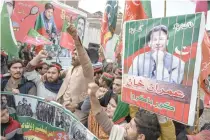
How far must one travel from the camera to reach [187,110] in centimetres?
161

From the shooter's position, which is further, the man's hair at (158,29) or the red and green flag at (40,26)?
the red and green flag at (40,26)

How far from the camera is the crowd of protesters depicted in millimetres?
1807

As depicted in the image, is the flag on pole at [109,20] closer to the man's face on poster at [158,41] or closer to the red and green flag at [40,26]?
the red and green flag at [40,26]

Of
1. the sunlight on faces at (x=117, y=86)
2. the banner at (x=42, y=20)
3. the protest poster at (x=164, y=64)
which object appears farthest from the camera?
the banner at (x=42, y=20)

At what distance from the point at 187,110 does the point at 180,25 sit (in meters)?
0.48

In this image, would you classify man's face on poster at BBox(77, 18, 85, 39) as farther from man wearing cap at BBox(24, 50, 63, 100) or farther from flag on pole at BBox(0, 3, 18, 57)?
flag on pole at BBox(0, 3, 18, 57)

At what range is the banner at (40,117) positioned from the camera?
2037mm

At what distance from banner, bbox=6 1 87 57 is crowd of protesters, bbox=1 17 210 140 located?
0.98 metres

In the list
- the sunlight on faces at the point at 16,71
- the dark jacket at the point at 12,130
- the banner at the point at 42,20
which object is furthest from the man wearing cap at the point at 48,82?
the banner at the point at 42,20

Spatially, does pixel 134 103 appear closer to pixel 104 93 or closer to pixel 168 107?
pixel 168 107

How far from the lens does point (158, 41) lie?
1.84 metres

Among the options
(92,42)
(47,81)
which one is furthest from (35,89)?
(92,42)

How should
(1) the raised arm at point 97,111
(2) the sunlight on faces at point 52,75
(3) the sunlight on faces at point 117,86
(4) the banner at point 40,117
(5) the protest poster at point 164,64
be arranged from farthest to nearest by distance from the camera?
(2) the sunlight on faces at point 52,75, (3) the sunlight on faces at point 117,86, (4) the banner at point 40,117, (1) the raised arm at point 97,111, (5) the protest poster at point 164,64

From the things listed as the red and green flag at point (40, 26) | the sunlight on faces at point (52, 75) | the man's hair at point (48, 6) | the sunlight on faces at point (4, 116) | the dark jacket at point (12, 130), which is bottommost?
the dark jacket at point (12, 130)
